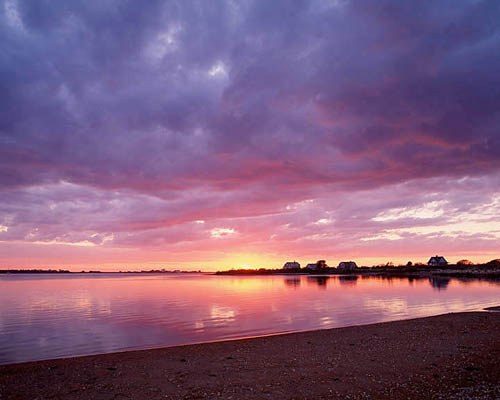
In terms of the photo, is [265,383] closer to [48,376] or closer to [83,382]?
[83,382]

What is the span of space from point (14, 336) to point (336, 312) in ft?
99.3

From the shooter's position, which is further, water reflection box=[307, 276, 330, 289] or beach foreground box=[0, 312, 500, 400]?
water reflection box=[307, 276, 330, 289]

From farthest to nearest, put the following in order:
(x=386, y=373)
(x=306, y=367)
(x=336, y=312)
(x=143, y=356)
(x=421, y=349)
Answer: (x=336, y=312) < (x=143, y=356) < (x=421, y=349) < (x=306, y=367) < (x=386, y=373)

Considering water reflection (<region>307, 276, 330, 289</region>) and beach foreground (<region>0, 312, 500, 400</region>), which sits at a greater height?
beach foreground (<region>0, 312, 500, 400</region>)

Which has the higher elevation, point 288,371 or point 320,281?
point 288,371

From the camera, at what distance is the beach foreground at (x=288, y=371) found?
12055 mm

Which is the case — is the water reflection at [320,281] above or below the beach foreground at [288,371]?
below

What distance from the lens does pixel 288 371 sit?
1444cm

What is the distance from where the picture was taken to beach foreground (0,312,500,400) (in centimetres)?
1205

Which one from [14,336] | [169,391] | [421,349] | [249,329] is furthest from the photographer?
[249,329]

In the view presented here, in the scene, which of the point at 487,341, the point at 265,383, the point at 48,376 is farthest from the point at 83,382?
the point at 487,341

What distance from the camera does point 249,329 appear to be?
1117 inches

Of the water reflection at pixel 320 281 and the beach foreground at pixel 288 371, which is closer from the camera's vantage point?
the beach foreground at pixel 288 371

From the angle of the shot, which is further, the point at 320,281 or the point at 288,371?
the point at 320,281
